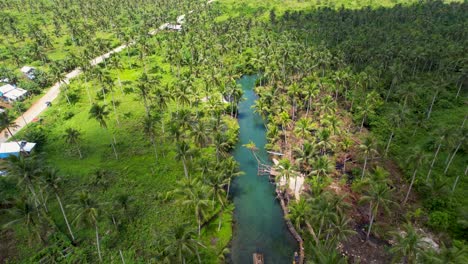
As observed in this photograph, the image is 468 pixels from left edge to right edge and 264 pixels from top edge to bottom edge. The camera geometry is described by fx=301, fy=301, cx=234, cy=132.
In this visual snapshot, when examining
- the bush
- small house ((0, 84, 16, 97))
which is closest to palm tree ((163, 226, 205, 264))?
the bush

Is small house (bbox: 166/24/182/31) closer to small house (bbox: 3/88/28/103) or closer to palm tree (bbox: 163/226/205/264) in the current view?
small house (bbox: 3/88/28/103)

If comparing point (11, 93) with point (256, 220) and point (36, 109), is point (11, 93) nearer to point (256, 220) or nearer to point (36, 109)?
point (36, 109)

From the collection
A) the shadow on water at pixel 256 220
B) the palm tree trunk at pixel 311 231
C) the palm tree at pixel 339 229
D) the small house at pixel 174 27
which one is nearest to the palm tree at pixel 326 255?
the palm tree trunk at pixel 311 231

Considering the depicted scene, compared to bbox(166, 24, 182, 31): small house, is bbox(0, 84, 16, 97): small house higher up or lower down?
lower down

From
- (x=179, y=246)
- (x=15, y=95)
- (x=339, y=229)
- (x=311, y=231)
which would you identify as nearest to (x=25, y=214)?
(x=179, y=246)

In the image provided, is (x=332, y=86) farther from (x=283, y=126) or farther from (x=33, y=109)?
(x=33, y=109)

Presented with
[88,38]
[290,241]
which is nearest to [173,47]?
[88,38]

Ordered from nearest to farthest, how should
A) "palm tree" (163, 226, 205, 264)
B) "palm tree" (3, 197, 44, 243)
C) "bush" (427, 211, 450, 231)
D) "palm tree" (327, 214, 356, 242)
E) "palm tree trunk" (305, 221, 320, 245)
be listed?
"palm tree" (163, 226, 205, 264)
"palm tree" (3, 197, 44, 243)
"palm tree" (327, 214, 356, 242)
"palm tree trunk" (305, 221, 320, 245)
"bush" (427, 211, 450, 231)
